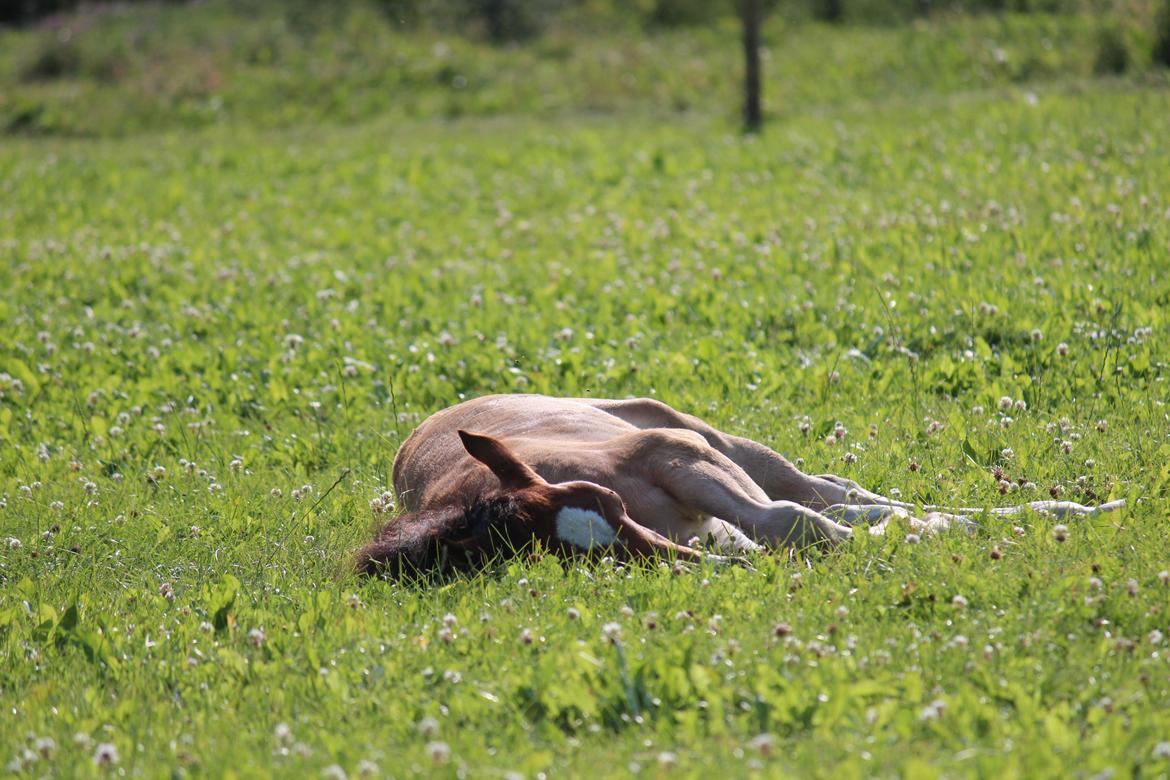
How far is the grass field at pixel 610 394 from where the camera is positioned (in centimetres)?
454

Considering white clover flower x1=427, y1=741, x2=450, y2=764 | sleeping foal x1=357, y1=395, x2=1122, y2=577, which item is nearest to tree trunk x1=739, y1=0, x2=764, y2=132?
sleeping foal x1=357, y1=395, x2=1122, y2=577

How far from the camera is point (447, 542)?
5.98 m

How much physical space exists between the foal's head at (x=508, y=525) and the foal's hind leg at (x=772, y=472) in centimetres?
111

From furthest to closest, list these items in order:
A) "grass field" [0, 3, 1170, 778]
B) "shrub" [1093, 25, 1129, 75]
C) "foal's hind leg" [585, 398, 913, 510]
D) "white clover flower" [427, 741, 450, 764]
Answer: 1. "shrub" [1093, 25, 1129, 75]
2. "foal's hind leg" [585, 398, 913, 510]
3. "grass field" [0, 3, 1170, 778]
4. "white clover flower" [427, 741, 450, 764]

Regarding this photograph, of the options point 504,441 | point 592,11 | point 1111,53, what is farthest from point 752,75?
point 504,441

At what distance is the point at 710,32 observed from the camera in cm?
2656

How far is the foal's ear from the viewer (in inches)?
236

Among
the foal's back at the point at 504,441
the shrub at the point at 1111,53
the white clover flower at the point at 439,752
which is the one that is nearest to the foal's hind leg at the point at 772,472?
the foal's back at the point at 504,441

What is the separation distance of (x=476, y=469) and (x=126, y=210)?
1226 cm

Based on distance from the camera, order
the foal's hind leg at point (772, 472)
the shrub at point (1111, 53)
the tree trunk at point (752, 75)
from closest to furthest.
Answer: the foal's hind leg at point (772, 472) → the tree trunk at point (752, 75) → the shrub at point (1111, 53)

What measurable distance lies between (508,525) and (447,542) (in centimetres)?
30

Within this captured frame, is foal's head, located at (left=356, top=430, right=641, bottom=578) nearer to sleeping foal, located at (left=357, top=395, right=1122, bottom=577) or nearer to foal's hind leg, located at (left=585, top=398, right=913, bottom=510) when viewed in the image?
sleeping foal, located at (left=357, top=395, right=1122, bottom=577)

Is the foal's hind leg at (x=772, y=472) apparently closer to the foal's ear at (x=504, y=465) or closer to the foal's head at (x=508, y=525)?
the foal's head at (x=508, y=525)

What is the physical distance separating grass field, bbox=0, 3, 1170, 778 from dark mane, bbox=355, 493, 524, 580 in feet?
0.47
